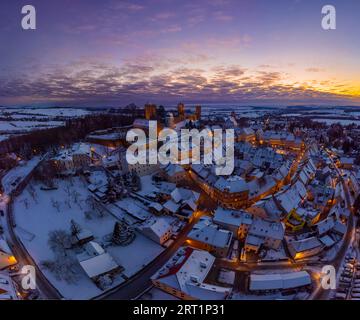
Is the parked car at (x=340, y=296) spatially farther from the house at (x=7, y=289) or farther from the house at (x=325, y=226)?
the house at (x=7, y=289)

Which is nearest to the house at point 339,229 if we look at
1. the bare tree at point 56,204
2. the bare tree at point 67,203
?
the bare tree at point 67,203

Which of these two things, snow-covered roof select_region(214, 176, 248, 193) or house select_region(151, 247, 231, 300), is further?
snow-covered roof select_region(214, 176, 248, 193)

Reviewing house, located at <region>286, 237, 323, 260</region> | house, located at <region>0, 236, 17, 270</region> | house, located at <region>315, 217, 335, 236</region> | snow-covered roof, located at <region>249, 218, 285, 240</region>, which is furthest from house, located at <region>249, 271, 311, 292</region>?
house, located at <region>0, 236, 17, 270</region>

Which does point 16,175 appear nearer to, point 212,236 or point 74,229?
point 74,229

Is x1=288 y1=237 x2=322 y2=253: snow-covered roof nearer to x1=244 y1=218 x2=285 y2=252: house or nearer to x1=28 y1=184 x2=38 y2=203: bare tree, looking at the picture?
x1=244 y1=218 x2=285 y2=252: house
